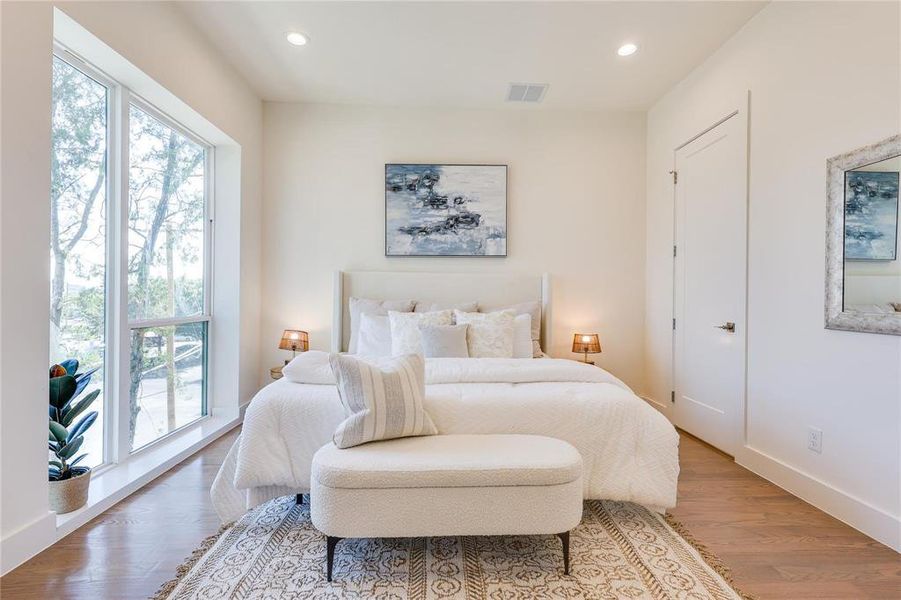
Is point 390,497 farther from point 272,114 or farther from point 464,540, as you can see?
point 272,114

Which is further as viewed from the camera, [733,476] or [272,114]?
[272,114]

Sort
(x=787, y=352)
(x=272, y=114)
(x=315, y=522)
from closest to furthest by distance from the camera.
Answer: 1. (x=315, y=522)
2. (x=787, y=352)
3. (x=272, y=114)

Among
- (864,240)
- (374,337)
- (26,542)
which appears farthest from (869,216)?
(26,542)

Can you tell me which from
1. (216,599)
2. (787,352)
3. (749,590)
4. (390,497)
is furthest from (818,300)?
(216,599)

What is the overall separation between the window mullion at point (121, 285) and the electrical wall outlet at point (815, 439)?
12.6 ft

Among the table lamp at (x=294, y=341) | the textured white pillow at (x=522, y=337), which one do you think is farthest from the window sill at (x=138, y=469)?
the textured white pillow at (x=522, y=337)

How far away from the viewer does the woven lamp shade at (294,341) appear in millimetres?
3666

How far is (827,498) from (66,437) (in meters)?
Answer: 3.67

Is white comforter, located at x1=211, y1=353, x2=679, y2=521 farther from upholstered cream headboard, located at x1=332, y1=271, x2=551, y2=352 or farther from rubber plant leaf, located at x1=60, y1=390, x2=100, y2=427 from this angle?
upholstered cream headboard, located at x1=332, y1=271, x2=551, y2=352

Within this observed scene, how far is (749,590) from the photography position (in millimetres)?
1571

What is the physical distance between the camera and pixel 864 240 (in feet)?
6.61

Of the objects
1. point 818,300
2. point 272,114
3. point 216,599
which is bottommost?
point 216,599

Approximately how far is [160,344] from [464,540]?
2394mm

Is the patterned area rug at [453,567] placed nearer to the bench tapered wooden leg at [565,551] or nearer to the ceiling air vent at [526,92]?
the bench tapered wooden leg at [565,551]
